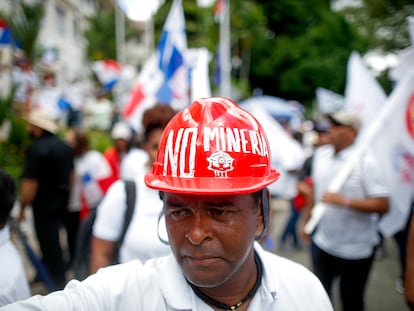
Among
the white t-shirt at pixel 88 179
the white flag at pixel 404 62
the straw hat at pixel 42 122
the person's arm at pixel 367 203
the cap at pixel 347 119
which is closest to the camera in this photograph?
the white flag at pixel 404 62

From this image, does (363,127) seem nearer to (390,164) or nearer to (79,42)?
(390,164)

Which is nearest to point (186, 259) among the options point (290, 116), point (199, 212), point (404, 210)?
point (199, 212)

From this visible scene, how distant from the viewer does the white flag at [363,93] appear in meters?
3.70

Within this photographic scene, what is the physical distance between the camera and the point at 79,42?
86.0 ft

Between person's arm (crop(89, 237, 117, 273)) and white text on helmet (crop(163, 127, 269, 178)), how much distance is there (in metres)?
1.15

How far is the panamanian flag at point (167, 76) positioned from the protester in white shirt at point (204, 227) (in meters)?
3.51

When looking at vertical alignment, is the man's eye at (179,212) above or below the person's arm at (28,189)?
above

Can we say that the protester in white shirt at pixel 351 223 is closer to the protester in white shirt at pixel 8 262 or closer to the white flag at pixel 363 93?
the white flag at pixel 363 93

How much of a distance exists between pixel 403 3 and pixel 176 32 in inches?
332

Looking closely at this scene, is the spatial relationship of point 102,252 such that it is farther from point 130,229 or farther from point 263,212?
point 263,212

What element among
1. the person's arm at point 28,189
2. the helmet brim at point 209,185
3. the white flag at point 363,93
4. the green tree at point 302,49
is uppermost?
the green tree at point 302,49

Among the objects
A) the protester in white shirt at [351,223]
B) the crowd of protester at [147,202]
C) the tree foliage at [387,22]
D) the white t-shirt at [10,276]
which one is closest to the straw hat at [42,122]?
the crowd of protester at [147,202]

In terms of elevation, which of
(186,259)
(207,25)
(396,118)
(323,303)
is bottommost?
(323,303)

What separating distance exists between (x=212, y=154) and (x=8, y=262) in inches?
43.0
